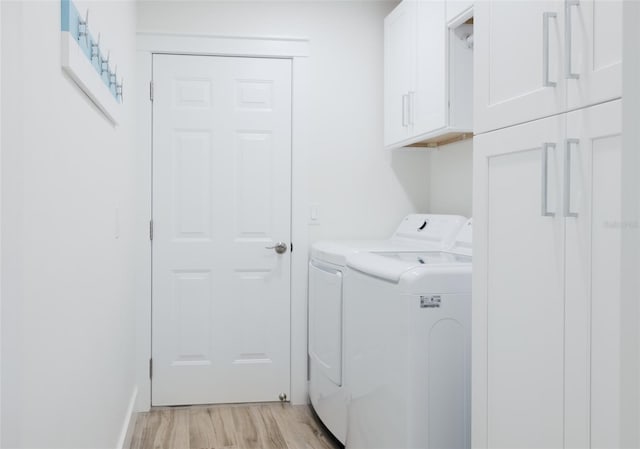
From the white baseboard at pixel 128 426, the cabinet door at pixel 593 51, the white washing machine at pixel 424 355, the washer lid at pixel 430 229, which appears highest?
the cabinet door at pixel 593 51

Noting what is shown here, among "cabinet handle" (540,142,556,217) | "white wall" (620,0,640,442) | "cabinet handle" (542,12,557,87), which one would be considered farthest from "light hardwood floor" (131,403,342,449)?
"white wall" (620,0,640,442)

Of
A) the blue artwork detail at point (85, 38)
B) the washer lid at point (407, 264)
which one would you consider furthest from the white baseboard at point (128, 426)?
the blue artwork detail at point (85, 38)

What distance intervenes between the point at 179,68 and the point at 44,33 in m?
2.26

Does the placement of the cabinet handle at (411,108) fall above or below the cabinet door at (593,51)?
above

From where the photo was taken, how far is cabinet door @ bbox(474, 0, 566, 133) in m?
1.26

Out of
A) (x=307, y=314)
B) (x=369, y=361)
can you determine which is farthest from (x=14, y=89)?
(x=307, y=314)

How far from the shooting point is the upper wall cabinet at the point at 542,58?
3.67 feet

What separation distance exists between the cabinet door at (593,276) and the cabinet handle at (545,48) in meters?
0.11

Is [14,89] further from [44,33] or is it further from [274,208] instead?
[274,208]

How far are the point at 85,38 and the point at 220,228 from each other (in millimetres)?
1933

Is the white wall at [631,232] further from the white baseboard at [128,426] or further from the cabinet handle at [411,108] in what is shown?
the cabinet handle at [411,108]

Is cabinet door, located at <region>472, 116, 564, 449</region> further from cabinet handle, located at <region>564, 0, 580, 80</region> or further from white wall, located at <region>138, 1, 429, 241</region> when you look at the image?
white wall, located at <region>138, 1, 429, 241</region>

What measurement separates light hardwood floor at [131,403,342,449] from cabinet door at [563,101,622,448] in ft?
5.75

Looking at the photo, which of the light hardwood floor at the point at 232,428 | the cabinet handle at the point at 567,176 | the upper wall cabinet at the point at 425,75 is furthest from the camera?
the light hardwood floor at the point at 232,428
